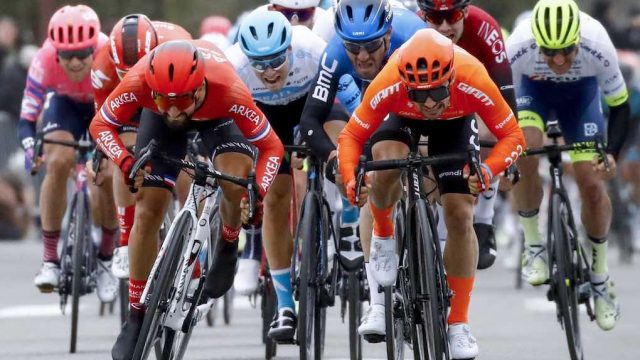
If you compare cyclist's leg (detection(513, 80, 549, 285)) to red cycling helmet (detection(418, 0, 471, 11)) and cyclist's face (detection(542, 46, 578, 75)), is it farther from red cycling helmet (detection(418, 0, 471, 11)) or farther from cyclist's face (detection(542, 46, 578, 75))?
red cycling helmet (detection(418, 0, 471, 11))

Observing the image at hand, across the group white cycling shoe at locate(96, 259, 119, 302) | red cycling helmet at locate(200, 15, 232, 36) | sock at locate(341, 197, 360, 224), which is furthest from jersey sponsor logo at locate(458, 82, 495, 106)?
red cycling helmet at locate(200, 15, 232, 36)

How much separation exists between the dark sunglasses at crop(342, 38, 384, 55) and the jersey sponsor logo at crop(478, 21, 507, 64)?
1260mm

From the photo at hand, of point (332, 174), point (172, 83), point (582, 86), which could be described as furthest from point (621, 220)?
point (172, 83)

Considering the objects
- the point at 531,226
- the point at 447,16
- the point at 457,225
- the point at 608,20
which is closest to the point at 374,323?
the point at 457,225

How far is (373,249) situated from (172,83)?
162 centimetres

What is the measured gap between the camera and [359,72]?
1107 centimetres

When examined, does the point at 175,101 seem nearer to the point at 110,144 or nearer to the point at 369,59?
the point at 110,144

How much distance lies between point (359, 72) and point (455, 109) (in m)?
0.94

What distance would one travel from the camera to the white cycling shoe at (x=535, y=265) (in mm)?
12734

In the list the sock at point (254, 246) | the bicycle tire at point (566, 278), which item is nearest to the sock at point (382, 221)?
the bicycle tire at point (566, 278)

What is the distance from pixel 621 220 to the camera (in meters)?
20.7

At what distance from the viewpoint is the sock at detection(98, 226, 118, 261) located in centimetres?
1403

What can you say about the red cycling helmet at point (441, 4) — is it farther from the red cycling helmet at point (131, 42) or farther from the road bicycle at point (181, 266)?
the road bicycle at point (181, 266)

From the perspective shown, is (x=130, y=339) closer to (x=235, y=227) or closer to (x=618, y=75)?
(x=235, y=227)
